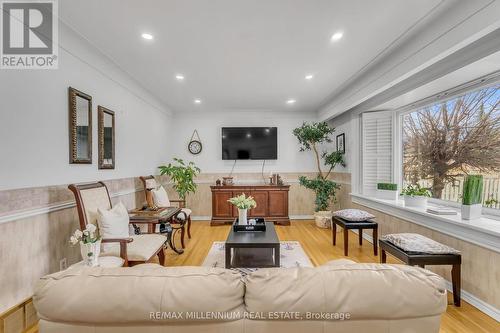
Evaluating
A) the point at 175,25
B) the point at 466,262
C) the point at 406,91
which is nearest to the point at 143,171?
the point at 175,25

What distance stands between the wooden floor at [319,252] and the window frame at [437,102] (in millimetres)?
984

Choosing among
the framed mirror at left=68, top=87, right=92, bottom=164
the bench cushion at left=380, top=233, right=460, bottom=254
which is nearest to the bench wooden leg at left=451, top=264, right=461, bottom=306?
the bench cushion at left=380, top=233, right=460, bottom=254

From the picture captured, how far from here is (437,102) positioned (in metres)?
3.21

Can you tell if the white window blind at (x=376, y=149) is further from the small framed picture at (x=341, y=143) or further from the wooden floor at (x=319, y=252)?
the wooden floor at (x=319, y=252)

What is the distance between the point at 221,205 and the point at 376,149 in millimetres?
3283

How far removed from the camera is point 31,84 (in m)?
2.07

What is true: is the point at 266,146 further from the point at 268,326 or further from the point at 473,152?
the point at 268,326

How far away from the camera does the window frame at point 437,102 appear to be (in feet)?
8.08

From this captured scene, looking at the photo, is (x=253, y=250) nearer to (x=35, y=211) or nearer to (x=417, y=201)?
(x=417, y=201)

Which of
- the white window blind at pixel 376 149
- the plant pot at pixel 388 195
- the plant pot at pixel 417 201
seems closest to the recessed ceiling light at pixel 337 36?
the white window blind at pixel 376 149

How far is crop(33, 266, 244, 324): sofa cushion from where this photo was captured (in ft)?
2.93

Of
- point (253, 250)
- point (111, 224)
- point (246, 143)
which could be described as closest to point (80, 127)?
point (111, 224)

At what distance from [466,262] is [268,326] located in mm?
2447

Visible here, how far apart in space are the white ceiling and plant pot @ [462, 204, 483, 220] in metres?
1.86
